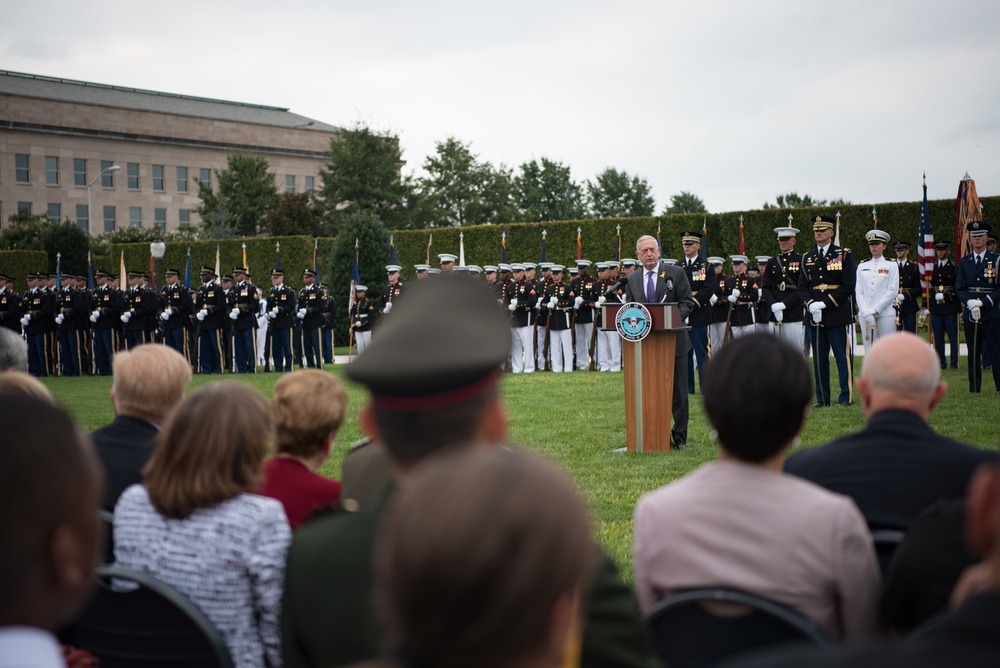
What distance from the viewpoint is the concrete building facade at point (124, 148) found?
66375mm

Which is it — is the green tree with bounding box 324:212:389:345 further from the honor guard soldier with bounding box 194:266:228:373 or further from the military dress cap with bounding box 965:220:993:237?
the military dress cap with bounding box 965:220:993:237

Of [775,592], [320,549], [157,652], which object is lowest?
[157,652]

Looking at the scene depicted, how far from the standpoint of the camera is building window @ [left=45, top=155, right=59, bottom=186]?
6738cm

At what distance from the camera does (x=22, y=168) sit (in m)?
66.6

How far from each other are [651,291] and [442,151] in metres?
53.4

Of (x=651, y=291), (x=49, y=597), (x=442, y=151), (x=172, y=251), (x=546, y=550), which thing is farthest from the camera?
(x=442, y=151)

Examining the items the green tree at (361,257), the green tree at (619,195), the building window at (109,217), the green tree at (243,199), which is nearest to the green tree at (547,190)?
the green tree at (619,195)

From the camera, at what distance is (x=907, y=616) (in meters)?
2.37

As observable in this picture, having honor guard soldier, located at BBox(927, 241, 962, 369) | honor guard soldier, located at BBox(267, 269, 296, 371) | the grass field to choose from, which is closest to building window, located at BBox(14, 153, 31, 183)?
honor guard soldier, located at BBox(267, 269, 296, 371)

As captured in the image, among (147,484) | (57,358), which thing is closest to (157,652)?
(147,484)

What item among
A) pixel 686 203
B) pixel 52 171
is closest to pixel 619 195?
pixel 686 203

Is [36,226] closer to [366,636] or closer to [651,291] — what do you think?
[651,291]

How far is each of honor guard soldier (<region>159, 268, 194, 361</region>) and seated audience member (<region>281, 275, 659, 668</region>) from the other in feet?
77.7

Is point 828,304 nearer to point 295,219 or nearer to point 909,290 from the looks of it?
point 909,290
